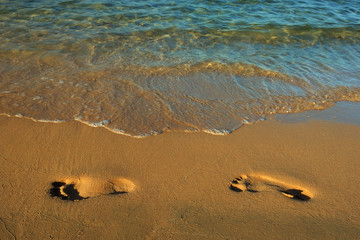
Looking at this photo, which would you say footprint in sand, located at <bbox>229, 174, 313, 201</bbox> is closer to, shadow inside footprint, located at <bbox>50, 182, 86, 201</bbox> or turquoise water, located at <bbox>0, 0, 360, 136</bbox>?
turquoise water, located at <bbox>0, 0, 360, 136</bbox>

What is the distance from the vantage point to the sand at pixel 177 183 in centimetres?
221

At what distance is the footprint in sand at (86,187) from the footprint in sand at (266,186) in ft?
3.52

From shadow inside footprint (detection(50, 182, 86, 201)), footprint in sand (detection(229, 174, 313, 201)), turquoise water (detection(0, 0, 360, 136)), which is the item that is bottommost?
shadow inside footprint (detection(50, 182, 86, 201))

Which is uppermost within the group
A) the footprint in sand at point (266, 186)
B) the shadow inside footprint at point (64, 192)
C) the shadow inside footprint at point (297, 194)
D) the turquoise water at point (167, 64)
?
the turquoise water at point (167, 64)

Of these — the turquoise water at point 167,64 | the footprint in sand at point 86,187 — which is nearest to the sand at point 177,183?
the footprint in sand at point 86,187

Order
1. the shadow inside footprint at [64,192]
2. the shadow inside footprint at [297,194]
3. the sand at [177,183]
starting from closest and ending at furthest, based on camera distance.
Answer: the sand at [177,183]
the shadow inside footprint at [64,192]
the shadow inside footprint at [297,194]

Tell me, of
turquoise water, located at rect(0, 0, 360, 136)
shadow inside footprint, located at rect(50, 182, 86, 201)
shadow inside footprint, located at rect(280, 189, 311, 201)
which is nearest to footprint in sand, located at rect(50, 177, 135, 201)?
shadow inside footprint, located at rect(50, 182, 86, 201)

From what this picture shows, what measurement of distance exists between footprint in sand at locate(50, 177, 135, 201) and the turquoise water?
2.74 feet

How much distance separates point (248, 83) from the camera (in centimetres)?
483

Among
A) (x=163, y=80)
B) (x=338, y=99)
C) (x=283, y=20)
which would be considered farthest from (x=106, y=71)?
(x=283, y=20)

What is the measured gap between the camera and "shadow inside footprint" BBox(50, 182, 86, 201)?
2447 millimetres

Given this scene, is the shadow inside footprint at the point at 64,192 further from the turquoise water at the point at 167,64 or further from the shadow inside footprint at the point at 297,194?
the shadow inside footprint at the point at 297,194

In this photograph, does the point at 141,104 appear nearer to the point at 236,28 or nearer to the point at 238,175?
the point at 238,175

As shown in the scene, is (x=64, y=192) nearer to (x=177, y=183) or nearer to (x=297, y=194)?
(x=177, y=183)
